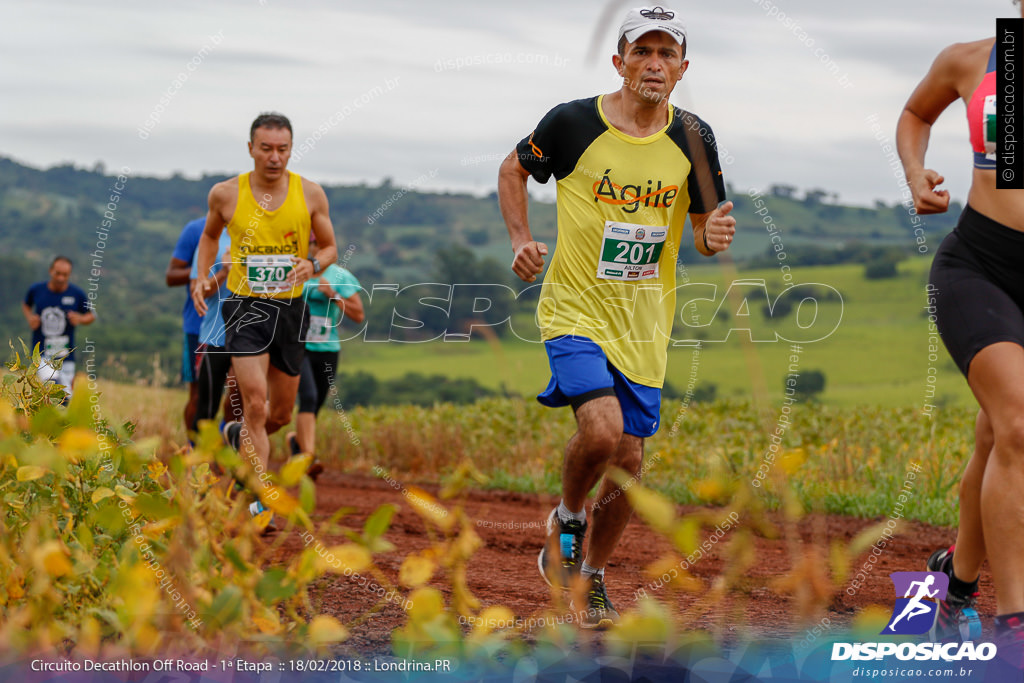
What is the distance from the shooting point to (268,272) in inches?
270

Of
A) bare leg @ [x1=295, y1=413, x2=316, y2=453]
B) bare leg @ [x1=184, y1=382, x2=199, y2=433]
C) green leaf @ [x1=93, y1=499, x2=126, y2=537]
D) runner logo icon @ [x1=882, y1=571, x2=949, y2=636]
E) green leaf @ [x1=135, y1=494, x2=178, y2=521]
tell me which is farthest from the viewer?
bare leg @ [x1=295, y1=413, x2=316, y2=453]

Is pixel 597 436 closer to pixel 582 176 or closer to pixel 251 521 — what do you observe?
pixel 582 176

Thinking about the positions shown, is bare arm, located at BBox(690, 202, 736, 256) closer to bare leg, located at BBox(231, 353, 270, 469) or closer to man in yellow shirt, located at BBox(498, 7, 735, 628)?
man in yellow shirt, located at BBox(498, 7, 735, 628)

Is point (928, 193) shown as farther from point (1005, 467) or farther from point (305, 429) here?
point (305, 429)

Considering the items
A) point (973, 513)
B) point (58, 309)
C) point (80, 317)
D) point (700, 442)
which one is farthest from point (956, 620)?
point (58, 309)

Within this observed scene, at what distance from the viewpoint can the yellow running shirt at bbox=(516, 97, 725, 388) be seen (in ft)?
15.7

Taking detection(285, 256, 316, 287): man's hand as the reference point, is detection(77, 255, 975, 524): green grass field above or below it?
below

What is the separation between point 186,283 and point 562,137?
5.17 metres

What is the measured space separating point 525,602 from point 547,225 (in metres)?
26.7

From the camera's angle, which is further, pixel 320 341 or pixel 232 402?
pixel 320 341

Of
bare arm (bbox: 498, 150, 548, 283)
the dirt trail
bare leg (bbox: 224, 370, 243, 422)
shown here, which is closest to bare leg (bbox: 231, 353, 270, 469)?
the dirt trail

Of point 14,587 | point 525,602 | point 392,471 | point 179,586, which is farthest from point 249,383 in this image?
point 392,471

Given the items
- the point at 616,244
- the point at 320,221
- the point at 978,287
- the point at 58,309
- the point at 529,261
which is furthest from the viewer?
the point at 58,309

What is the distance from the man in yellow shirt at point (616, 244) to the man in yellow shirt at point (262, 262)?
237cm
